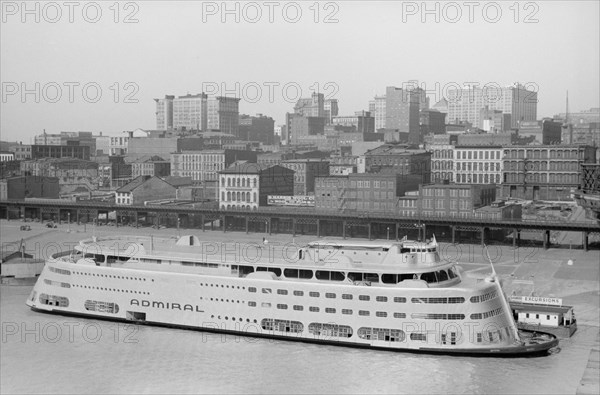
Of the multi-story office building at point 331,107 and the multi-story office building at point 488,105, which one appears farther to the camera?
the multi-story office building at point 331,107

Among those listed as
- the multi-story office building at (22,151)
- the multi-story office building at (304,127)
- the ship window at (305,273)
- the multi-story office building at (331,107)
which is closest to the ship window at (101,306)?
the ship window at (305,273)

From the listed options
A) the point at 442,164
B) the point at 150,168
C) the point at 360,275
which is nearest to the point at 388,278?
the point at 360,275

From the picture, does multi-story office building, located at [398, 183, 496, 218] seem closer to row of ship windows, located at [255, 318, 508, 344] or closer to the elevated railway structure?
the elevated railway structure

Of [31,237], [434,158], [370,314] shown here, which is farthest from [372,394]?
[434,158]

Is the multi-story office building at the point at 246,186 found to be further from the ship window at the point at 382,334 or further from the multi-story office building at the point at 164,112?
Answer: the multi-story office building at the point at 164,112

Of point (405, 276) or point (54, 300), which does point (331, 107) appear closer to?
point (54, 300)

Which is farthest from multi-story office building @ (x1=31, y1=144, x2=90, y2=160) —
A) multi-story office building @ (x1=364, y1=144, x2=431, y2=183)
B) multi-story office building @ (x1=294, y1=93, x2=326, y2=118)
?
multi-story office building @ (x1=294, y1=93, x2=326, y2=118)
